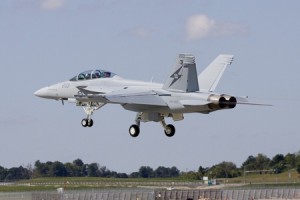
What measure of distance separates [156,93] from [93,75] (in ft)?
23.4

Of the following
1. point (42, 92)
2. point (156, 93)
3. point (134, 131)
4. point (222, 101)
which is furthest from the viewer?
point (42, 92)

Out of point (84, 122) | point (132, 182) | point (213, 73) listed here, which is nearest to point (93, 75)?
point (84, 122)

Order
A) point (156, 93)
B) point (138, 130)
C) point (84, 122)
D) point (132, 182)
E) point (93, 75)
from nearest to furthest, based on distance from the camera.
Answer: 1. point (156, 93)
2. point (138, 130)
3. point (84, 122)
4. point (93, 75)
5. point (132, 182)

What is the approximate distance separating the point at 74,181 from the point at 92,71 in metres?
56.9

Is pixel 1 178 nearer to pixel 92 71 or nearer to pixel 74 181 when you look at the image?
pixel 74 181

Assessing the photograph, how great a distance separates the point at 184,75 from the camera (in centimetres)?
7431

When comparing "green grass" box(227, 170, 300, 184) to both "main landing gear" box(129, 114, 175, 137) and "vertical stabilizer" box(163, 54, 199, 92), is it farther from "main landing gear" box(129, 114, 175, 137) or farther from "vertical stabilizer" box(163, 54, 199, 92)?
"vertical stabilizer" box(163, 54, 199, 92)

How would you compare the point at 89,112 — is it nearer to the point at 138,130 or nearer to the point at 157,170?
the point at 138,130

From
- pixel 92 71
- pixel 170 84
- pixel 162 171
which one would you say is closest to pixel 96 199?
pixel 92 71

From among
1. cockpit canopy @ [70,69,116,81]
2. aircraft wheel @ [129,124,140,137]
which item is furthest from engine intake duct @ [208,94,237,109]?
cockpit canopy @ [70,69,116,81]

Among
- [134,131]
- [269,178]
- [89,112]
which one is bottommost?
[134,131]

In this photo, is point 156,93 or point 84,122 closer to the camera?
point 156,93

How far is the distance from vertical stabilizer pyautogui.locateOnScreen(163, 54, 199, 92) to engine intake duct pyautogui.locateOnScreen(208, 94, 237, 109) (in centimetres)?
181

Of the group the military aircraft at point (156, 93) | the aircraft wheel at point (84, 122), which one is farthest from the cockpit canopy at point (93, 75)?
the aircraft wheel at point (84, 122)
